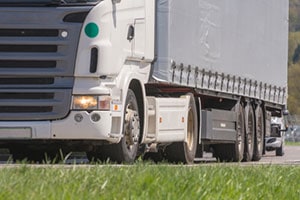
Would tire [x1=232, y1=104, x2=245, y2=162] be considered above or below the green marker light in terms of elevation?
below

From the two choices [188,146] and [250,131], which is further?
[250,131]

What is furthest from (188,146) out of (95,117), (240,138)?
(240,138)

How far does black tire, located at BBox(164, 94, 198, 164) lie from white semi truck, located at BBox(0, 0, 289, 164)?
2 centimetres

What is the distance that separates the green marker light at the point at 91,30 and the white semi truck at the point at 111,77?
0.04 ft

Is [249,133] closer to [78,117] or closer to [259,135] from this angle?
[259,135]

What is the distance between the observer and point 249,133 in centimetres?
2488

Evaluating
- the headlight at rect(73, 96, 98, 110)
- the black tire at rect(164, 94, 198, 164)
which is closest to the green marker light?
the headlight at rect(73, 96, 98, 110)

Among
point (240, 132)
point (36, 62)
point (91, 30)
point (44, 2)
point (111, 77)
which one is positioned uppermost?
point (44, 2)

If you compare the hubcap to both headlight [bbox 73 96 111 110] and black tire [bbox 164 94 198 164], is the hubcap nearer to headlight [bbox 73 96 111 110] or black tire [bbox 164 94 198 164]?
black tire [bbox 164 94 198 164]

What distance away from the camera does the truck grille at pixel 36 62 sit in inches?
631

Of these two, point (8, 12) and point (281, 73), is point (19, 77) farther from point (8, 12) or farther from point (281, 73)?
point (281, 73)

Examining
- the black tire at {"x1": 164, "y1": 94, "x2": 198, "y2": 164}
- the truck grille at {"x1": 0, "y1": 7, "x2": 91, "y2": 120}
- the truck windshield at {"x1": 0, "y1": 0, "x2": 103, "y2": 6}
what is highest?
the truck windshield at {"x1": 0, "y1": 0, "x2": 103, "y2": 6}

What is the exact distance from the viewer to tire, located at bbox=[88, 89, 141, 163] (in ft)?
54.6

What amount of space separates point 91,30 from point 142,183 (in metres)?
6.87
